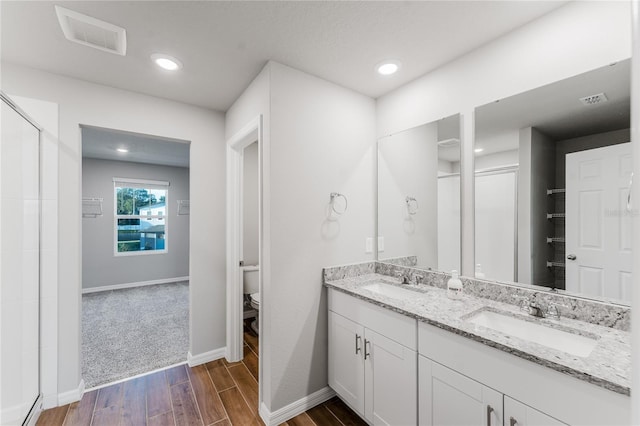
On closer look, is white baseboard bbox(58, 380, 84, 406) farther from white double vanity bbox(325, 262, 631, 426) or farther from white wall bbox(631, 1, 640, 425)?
white wall bbox(631, 1, 640, 425)

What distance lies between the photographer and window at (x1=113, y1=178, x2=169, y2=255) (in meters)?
5.24

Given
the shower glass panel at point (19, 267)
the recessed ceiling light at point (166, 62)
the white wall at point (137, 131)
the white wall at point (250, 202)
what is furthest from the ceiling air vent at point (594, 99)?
the white wall at point (250, 202)

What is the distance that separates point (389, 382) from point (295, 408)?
779 millimetres

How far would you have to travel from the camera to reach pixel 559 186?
55.0 inches

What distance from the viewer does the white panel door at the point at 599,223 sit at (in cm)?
120

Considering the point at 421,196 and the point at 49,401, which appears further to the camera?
the point at 421,196

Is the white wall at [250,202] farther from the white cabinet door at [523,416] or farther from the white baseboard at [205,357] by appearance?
the white cabinet door at [523,416]

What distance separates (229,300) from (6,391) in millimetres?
1446

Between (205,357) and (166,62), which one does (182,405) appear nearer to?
(205,357)

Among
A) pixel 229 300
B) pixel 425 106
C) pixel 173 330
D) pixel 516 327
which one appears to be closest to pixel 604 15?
pixel 425 106

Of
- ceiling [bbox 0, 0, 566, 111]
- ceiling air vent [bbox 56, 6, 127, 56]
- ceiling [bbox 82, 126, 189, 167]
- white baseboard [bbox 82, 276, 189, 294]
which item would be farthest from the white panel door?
white baseboard [bbox 82, 276, 189, 294]

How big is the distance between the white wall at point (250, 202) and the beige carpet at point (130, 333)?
1276 millimetres

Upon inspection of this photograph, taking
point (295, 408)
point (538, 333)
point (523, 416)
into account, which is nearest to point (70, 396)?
point (295, 408)

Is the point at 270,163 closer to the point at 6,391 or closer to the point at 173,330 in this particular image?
the point at 6,391
